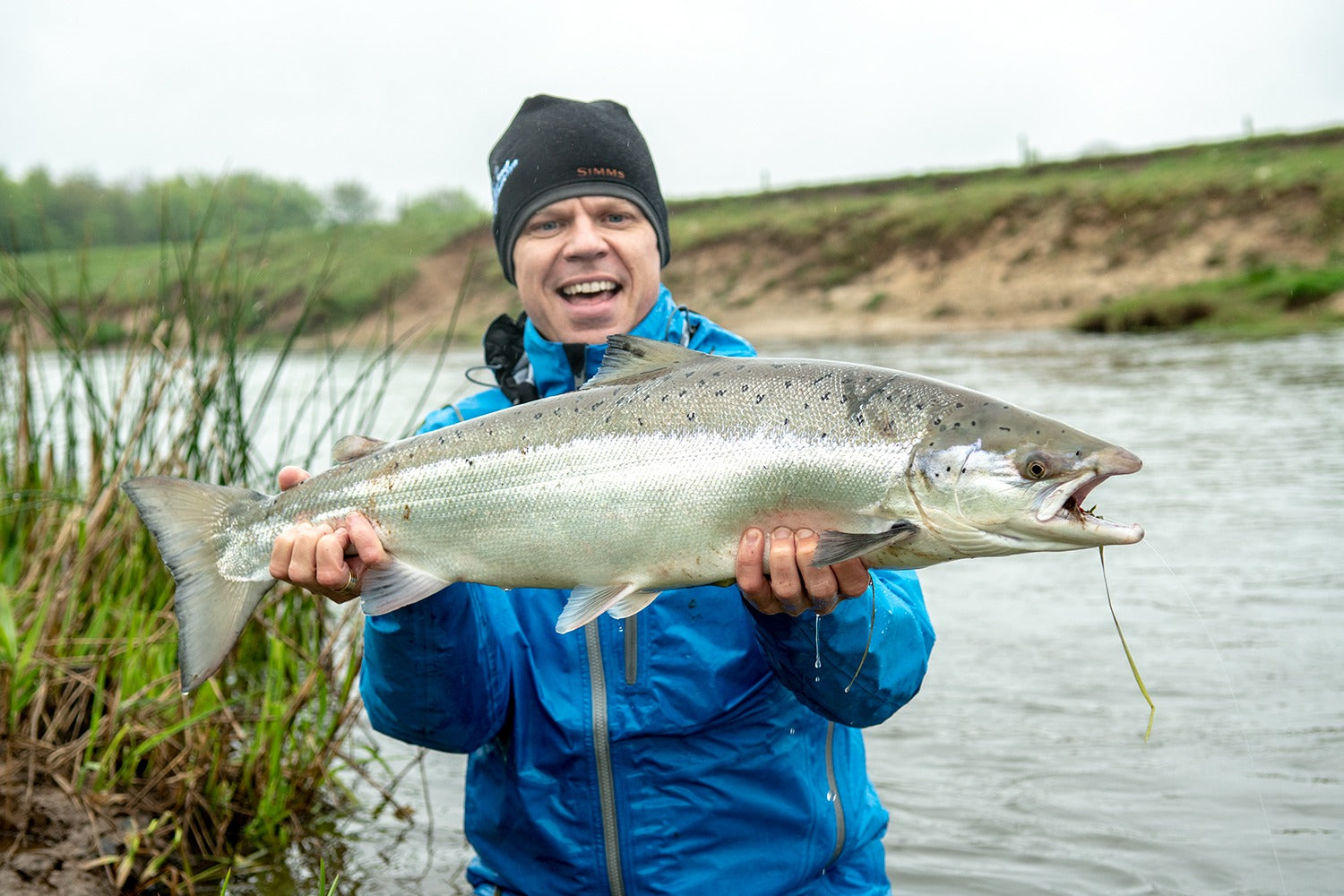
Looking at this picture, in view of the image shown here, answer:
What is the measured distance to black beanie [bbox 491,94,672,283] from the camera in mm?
3857

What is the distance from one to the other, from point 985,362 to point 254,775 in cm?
1937

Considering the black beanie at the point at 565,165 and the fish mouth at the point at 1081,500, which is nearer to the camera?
the fish mouth at the point at 1081,500

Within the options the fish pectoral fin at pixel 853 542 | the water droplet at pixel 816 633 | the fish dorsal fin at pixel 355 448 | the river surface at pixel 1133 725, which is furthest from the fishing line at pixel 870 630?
the river surface at pixel 1133 725

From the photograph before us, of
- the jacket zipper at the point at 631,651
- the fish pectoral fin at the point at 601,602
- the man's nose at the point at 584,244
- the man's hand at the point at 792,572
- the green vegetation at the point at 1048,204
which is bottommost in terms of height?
the jacket zipper at the point at 631,651

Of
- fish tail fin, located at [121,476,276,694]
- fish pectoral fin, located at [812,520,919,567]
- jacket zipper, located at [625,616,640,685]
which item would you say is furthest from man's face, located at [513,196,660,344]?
fish pectoral fin, located at [812,520,919,567]

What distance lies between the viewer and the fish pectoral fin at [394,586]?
2.99 m

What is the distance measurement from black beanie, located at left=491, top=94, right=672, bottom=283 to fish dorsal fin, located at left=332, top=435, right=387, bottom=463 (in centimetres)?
96

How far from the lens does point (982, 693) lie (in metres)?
6.99

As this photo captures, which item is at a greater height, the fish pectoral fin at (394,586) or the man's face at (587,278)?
the man's face at (587,278)

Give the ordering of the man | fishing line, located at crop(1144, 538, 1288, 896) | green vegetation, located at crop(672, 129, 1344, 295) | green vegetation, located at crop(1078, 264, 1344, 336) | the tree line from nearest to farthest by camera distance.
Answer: the man
fishing line, located at crop(1144, 538, 1288, 896)
the tree line
green vegetation, located at crop(1078, 264, 1344, 336)
green vegetation, located at crop(672, 129, 1344, 295)

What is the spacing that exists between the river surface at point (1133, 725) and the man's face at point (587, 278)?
2.31 m

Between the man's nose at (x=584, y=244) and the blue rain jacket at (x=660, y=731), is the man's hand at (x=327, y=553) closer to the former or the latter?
the blue rain jacket at (x=660, y=731)

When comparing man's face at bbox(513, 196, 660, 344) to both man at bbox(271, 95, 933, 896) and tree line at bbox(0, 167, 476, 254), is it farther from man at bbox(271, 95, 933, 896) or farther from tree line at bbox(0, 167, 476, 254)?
tree line at bbox(0, 167, 476, 254)

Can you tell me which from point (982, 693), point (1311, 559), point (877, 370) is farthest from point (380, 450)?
point (1311, 559)
